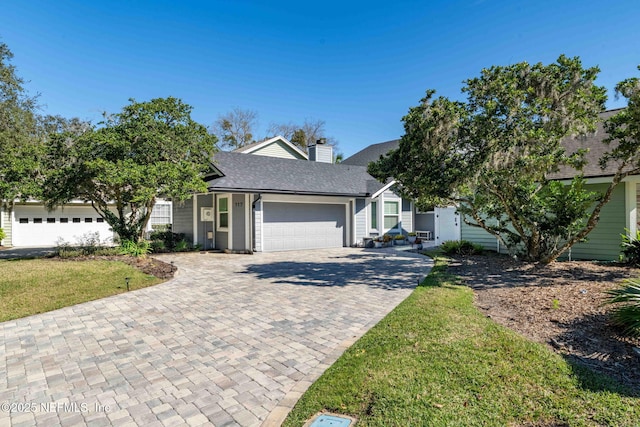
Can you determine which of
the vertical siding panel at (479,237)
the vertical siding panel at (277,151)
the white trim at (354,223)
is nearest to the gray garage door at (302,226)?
the white trim at (354,223)

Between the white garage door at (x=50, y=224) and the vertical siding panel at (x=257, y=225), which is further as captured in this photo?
the white garage door at (x=50, y=224)

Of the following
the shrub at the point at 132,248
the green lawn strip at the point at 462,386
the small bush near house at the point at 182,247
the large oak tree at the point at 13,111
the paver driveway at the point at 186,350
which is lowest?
the paver driveway at the point at 186,350

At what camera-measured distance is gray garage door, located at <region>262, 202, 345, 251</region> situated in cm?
1427

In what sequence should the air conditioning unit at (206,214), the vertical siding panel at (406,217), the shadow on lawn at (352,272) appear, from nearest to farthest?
1. the shadow on lawn at (352,272)
2. the air conditioning unit at (206,214)
3. the vertical siding panel at (406,217)

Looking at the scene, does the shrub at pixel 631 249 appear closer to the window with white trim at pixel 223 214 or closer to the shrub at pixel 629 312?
the shrub at pixel 629 312

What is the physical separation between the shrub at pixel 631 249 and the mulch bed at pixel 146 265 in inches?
462

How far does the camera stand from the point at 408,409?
277 cm

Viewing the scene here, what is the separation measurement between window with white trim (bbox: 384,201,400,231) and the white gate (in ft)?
6.65

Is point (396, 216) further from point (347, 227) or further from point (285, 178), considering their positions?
point (285, 178)

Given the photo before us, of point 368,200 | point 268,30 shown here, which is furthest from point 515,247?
point 268,30

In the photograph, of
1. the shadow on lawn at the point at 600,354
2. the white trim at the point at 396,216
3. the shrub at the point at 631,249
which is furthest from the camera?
the white trim at the point at 396,216

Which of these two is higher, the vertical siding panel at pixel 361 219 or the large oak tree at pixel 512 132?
the large oak tree at pixel 512 132

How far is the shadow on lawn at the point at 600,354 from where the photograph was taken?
3.08m

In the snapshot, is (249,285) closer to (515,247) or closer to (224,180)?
(224,180)
